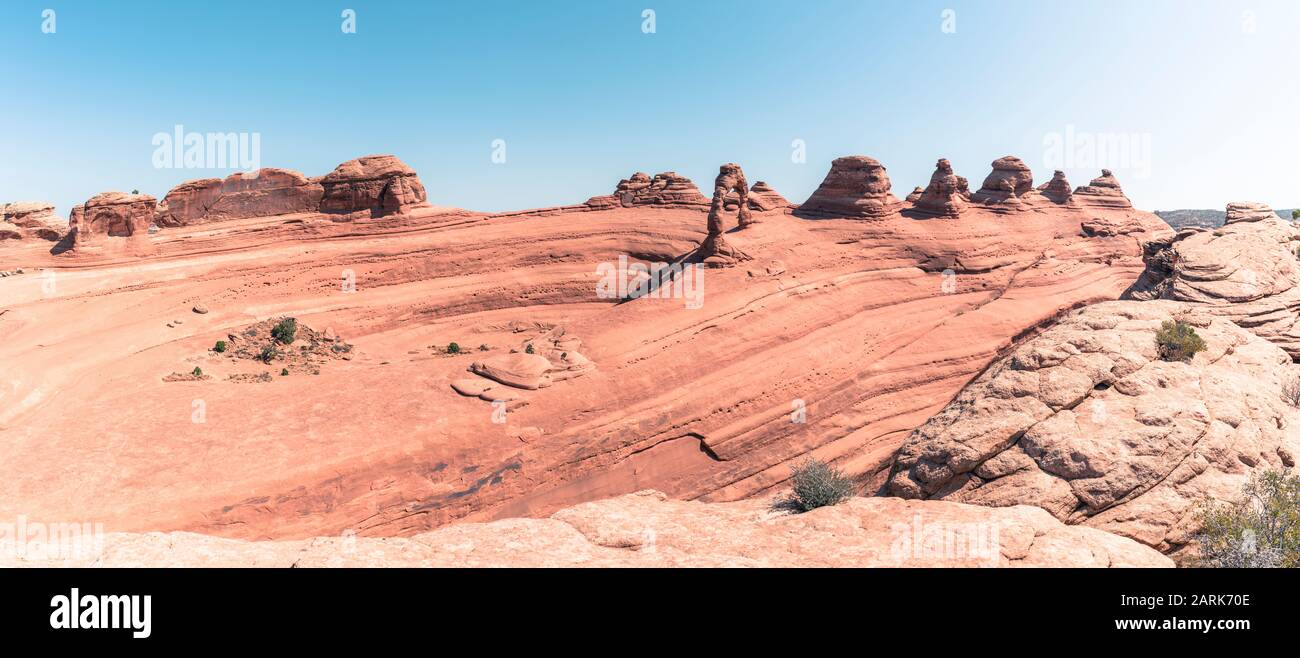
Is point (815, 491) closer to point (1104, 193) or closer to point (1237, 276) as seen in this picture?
point (1237, 276)

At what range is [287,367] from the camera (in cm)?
2631

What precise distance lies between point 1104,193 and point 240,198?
61820 millimetres

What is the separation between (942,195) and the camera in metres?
38.7

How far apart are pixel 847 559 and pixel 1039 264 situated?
35601 millimetres

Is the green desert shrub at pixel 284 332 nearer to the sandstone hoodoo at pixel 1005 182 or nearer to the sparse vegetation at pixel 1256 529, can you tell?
the sparse vegetation at pixel 1256 529

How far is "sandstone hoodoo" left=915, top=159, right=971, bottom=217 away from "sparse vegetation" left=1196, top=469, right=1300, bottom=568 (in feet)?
99.4

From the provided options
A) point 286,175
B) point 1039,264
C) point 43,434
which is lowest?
point 43,434

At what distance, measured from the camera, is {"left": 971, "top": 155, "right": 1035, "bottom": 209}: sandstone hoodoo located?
43.9 m

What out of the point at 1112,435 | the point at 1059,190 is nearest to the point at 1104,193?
the point at 1059,190

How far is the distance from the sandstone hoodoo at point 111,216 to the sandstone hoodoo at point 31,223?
21.6 ft

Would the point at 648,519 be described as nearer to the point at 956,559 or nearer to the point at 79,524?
the point at 956,559

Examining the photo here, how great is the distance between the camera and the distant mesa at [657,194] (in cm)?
4269

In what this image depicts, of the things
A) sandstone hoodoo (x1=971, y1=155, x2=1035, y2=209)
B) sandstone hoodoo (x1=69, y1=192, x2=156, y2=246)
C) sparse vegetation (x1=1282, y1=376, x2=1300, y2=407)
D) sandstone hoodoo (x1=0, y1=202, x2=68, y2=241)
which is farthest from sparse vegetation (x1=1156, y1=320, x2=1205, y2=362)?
sandstone hoodoo (x1=0, y1=202, x2=68, y2=241)

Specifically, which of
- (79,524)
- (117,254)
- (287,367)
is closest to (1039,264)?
(287,367)
